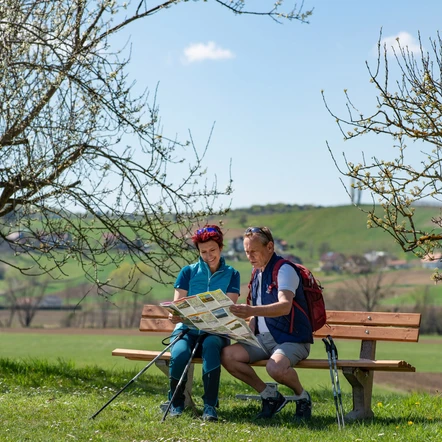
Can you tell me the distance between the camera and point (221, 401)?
7445 mm

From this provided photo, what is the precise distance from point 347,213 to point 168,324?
294 ft

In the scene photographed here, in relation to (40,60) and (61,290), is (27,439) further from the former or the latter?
(61,290)

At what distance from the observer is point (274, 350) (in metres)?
5.81

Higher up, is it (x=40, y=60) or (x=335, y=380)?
(x=40, y=60)

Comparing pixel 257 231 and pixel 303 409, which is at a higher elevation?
pixel 257 231

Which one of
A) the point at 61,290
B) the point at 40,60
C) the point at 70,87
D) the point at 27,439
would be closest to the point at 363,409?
the point at 27,439

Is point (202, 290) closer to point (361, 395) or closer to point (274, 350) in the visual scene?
point (274, 350)

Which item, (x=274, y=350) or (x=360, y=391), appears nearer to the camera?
(x=274, y=350)

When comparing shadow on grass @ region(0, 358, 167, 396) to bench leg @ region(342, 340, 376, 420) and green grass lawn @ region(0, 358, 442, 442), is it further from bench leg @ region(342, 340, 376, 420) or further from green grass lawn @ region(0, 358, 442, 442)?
bench leg @ region(342, 340, 376, 420)

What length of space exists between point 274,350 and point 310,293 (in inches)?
19.9

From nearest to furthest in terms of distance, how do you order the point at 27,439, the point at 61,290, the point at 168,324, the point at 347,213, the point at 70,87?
the point at 27,439, the point at 168,324, the point at 70,87, the point at 61,290, the point at 347,213

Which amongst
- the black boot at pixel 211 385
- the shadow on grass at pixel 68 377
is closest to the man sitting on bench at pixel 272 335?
the black boot at pixel 211 385

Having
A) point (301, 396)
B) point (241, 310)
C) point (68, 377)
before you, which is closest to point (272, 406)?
point (301, 396)

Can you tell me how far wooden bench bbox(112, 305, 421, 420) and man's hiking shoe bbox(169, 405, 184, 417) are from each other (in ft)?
0.39
